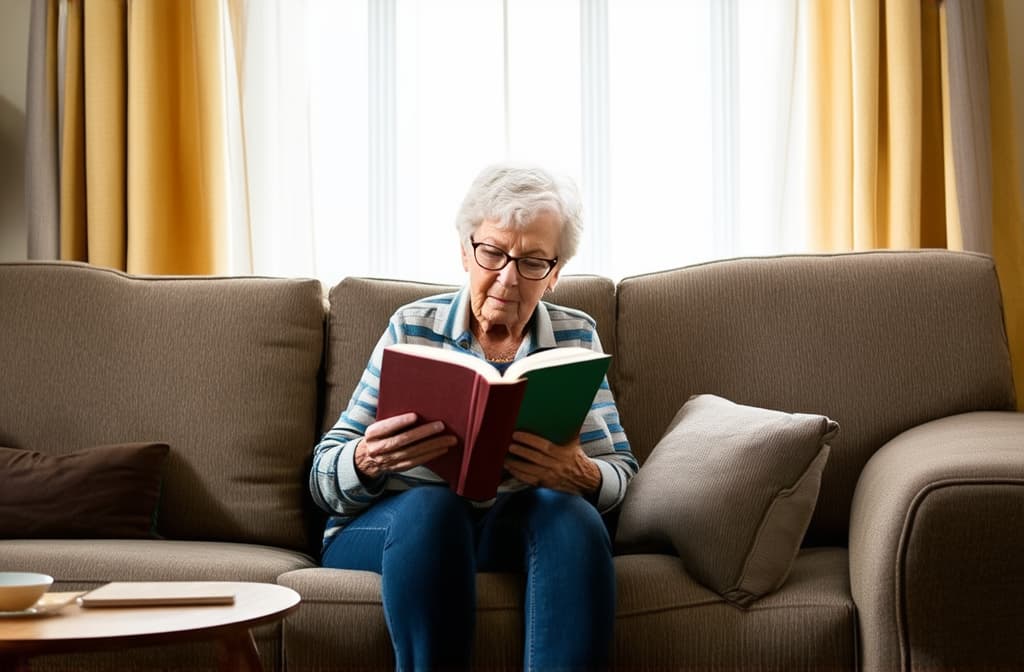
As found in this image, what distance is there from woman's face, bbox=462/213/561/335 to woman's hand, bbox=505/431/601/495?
32 cm

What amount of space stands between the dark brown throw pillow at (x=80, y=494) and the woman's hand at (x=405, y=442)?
2.02 ft

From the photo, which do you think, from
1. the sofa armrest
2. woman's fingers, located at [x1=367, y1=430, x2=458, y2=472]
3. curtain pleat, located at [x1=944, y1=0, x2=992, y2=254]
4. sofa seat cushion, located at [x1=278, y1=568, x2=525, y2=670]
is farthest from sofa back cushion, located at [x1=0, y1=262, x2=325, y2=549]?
curtain pleat, located at [x1=944, y1=0, x2=992, y2=254]

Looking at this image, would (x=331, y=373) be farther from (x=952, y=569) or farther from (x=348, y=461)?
(x=952, y=569)

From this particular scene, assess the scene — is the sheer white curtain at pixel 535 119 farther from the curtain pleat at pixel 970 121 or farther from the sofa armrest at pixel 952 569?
the sofa armrest at pixel 952 569

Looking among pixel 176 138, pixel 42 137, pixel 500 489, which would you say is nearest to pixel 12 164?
pixel 42 137

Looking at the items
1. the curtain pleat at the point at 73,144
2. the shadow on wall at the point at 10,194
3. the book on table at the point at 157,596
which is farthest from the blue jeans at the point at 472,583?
the shadow on wall at the point at 10,194

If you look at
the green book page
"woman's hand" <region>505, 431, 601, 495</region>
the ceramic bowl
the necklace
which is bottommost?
the ceramic bowl

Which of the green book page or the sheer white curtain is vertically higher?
the sheer white curtain

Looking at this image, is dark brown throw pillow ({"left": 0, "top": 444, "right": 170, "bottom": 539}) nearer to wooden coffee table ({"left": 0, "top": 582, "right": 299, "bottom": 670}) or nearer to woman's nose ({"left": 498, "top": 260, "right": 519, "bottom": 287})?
wooden coffee table ({"left": 0, "top": 582, "right": 299, "bottom": 670})

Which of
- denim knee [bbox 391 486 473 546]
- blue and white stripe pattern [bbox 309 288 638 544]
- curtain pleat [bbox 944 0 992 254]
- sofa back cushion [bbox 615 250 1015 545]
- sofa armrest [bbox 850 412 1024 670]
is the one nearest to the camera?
sofa armrest [bbox 850 412 1024 670]

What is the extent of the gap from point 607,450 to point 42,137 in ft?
6.11

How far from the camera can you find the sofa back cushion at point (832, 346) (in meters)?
2.10

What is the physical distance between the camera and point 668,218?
3.11 m

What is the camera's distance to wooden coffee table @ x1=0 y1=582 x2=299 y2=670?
45.4 inches
